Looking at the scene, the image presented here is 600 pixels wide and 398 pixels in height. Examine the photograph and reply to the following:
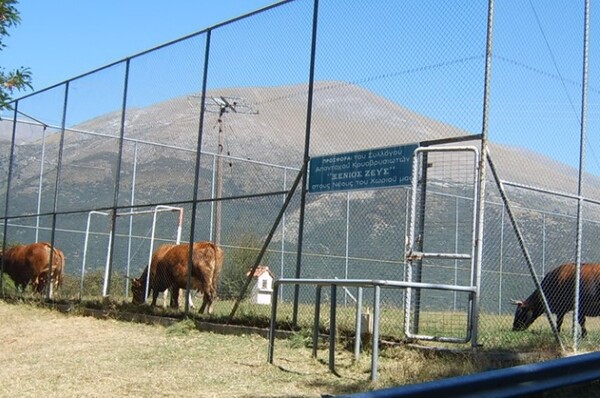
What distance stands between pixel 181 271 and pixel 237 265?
3.53ft

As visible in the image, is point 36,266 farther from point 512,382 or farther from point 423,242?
point 512,382

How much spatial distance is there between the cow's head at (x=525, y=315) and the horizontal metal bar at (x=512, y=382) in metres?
5.59

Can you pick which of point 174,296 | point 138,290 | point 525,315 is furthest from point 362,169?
point 138,290

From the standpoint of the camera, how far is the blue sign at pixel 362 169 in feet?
32.8

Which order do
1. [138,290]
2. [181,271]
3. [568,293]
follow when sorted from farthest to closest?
[138,290] → [181,271] → [568,293]

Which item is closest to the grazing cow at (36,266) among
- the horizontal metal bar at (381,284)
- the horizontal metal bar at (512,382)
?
the horizontal metal bar at (381,284)

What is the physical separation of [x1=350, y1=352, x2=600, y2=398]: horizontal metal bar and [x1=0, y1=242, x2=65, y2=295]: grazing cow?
534 inches

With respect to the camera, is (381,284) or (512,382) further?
(381,284)

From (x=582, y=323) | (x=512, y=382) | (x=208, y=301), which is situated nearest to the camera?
(x=512, y=382)

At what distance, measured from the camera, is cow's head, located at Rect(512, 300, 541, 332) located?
12703 mm

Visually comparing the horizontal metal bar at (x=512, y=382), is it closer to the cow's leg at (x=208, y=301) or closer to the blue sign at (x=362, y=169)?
the blue sign at (x=362, y=169)

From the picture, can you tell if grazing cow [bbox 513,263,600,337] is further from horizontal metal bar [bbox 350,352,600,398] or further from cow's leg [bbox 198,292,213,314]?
horizontal metal bar [bbox 350,352,600,398]

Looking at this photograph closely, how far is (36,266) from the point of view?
18.7 meters

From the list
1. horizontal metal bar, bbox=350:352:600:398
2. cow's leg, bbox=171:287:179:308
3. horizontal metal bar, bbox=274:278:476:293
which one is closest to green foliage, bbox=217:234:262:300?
cow's leg, bbox=171:287:179:308
